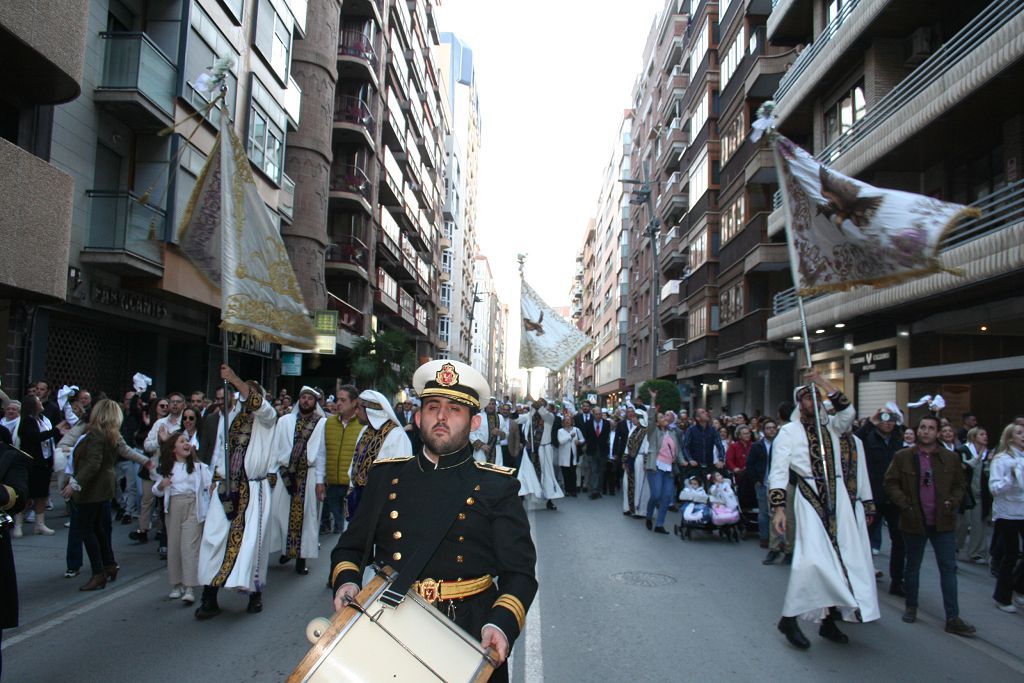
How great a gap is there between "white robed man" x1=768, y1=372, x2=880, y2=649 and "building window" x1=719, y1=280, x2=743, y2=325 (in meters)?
24.1

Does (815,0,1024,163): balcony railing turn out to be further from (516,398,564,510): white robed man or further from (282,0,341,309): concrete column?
(282,0,341,309): concrete column

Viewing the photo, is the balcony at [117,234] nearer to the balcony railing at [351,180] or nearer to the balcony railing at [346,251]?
the balcony railing at [346,251]

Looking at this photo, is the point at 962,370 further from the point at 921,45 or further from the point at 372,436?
the point at 372,436

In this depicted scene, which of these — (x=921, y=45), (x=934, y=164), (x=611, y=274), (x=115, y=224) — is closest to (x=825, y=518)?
(x=115, y=224)

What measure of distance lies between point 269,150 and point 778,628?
21433mm

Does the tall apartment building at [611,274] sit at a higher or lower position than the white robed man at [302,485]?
higher

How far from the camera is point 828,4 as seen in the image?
23641 mm

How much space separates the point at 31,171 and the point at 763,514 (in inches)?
488

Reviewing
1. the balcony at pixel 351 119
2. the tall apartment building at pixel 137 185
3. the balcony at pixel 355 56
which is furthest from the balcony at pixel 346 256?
the tall apartment building at pixel 137 185

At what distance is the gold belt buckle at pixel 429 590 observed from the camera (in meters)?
3.18

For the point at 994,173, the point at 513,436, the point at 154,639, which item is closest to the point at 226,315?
the point at 154,639

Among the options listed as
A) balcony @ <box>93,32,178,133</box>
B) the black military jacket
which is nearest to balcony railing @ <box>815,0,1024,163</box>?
the black military jacket

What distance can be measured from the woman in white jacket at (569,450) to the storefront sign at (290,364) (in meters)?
12.2

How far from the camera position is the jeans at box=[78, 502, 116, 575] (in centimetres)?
793
